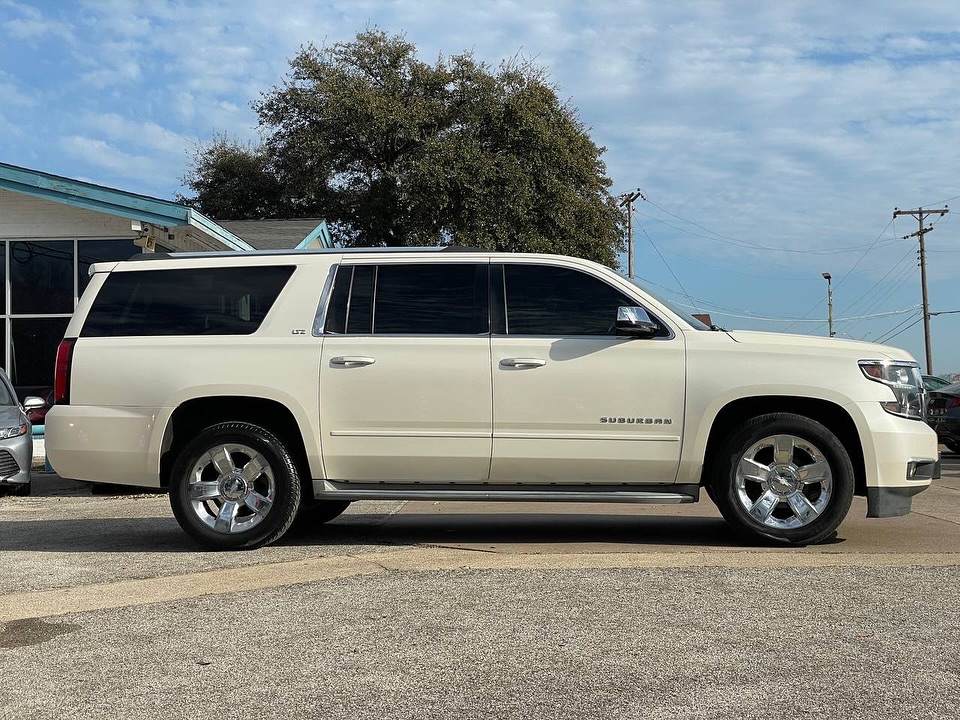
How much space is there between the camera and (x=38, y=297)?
17.2 m

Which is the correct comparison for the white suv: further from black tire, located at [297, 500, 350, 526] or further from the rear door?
black tire, located at [297, 500, 350, 526]

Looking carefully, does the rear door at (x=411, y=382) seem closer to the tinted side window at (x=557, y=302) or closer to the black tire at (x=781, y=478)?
the tinted side window at (x=557, y=302)

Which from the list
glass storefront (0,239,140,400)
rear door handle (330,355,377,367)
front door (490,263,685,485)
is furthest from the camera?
glass storefront (0,239,140,400)

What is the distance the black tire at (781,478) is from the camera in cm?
687

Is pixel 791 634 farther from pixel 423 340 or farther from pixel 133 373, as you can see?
pixel 133 373

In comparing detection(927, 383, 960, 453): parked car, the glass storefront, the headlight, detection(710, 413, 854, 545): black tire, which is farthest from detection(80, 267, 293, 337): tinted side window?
detection(927, 383, 960, 453): parked car

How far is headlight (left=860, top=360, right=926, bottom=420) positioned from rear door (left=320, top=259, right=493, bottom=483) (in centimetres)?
250

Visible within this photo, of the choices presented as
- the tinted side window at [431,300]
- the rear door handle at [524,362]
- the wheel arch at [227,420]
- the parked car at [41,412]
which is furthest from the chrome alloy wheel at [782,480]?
the parked car at [41,412]

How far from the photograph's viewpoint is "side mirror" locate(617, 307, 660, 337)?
683cm

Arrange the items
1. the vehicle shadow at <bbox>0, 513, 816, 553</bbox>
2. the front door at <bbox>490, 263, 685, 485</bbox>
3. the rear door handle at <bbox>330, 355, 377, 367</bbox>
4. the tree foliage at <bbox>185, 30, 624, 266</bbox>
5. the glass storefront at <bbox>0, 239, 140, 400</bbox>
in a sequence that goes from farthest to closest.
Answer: the tree foliage at <bbox>185, 30, 624, 266</bbox>, the glass storefront at <bbox>0, 239, 140, 400</bbox>, the vehicle shadow at <bbox>0, 513, 816, 553</bbox>, the rear door handle at <bbox>330, 355, 377, 367</bbox>, the front door at <bbox>490, 263, 685, 485</bbox>

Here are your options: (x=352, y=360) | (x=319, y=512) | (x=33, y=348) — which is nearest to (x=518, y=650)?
(x=352, y=360)

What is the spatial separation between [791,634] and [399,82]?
3658 cm

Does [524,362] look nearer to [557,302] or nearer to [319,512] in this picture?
[557,302]

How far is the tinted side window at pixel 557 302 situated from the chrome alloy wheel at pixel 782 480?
1249mm
